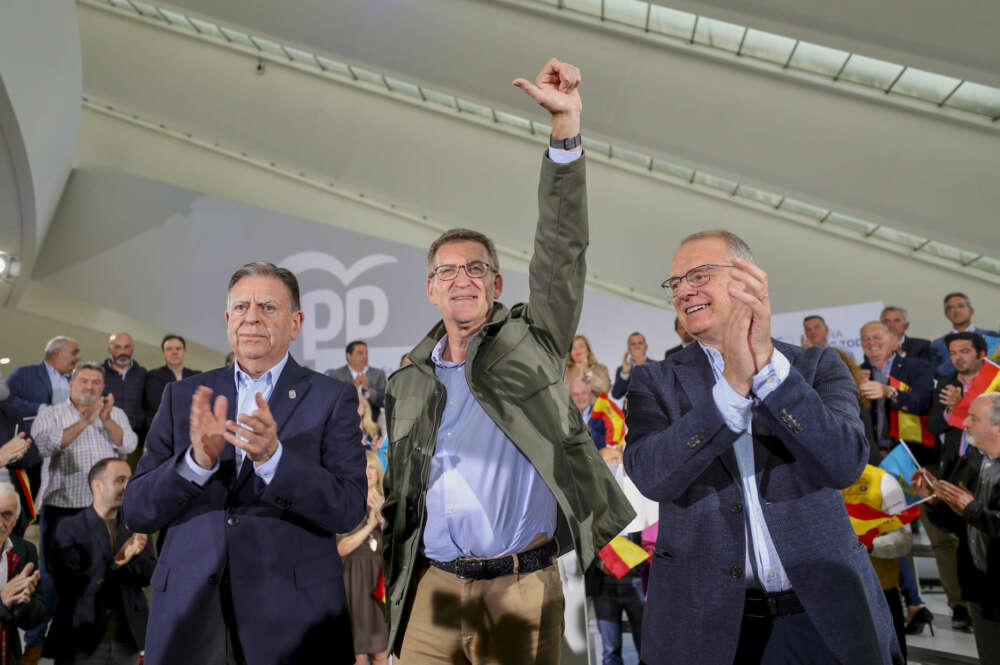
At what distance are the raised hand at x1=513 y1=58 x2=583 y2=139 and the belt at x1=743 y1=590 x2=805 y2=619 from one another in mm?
1297

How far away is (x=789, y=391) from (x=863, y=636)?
515mm

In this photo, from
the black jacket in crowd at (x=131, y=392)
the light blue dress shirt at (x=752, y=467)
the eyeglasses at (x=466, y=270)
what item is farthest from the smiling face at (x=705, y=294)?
the black jacket in crowd at (x=131, y=392)

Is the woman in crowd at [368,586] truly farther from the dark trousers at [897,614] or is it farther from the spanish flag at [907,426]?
the spanish flag at [907,426]

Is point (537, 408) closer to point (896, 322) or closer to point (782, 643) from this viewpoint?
point (782, 643)

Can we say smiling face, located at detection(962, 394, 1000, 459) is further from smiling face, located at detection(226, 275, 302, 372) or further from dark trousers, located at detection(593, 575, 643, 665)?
smiling face, located at detection(226, 275, 302, 372)

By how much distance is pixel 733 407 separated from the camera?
173cm

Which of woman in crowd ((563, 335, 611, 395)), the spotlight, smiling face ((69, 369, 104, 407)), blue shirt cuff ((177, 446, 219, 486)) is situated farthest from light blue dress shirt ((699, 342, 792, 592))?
the spotlight

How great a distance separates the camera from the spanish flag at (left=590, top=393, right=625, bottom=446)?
580 cm

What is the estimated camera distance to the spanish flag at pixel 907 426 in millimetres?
5805

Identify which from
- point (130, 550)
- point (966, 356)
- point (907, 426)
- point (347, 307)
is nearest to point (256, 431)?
point (130, 550)

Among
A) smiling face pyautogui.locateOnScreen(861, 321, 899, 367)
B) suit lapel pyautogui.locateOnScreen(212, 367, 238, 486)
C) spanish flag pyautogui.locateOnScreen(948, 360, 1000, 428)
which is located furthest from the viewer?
smiling face pyautogui.locateOnScreen(861, 321, 899, 367)

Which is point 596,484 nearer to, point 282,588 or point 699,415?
point 699,415

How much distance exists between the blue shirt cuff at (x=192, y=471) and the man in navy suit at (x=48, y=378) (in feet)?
17.0

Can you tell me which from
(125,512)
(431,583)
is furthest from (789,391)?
(125,512)
